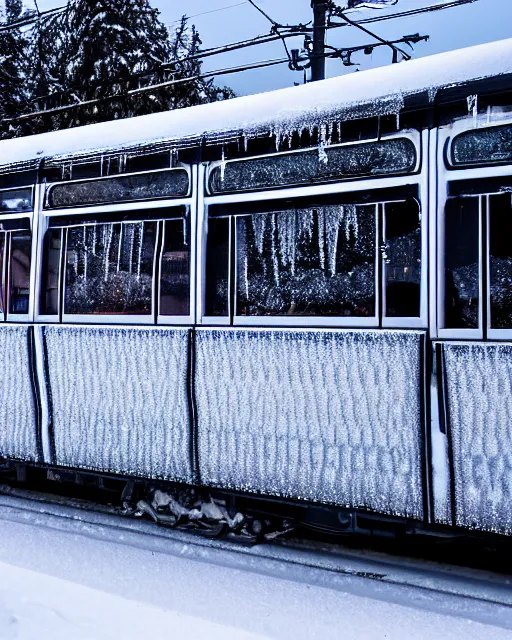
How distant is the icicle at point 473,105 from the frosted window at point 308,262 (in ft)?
2.32

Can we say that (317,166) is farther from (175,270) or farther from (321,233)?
(175,270)

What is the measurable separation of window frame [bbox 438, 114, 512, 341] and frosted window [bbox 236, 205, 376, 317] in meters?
0.38

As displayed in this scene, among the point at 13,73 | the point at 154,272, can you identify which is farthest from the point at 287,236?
the point at 13,73

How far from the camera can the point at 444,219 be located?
3.93 meters

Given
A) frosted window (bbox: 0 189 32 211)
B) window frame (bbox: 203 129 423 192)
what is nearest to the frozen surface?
window frame (bbox: 203 129 423 192)

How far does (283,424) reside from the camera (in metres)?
4.39

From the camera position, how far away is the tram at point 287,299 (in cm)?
386

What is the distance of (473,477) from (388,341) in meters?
0.81

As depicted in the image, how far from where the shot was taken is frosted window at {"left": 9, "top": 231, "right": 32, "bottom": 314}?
5.58 metres

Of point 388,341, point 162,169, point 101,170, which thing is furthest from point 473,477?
point 101,170

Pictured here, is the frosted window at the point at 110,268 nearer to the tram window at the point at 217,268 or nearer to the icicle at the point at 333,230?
the tram window at the point at 217,268

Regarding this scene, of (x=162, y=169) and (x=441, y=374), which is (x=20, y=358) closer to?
(x=162, y=169)

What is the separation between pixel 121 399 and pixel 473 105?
9.36ft

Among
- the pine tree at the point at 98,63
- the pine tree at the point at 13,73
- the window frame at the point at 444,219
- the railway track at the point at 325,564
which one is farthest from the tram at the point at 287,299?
the pine tree at the point at 13,73
